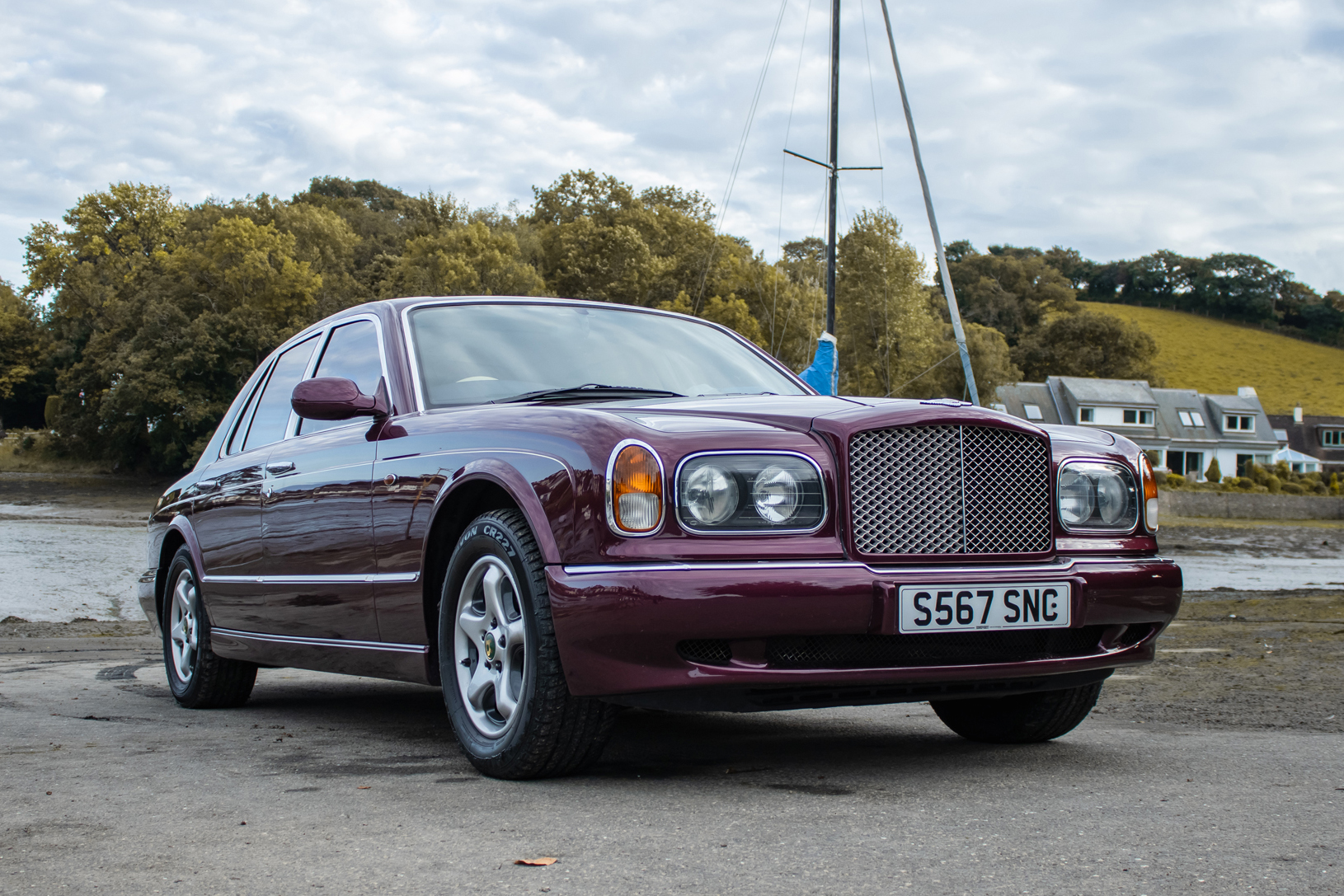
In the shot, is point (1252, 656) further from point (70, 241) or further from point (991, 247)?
point (991, 247)

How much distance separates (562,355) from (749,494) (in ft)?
5.09

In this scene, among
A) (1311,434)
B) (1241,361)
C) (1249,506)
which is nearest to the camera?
(1249,506)

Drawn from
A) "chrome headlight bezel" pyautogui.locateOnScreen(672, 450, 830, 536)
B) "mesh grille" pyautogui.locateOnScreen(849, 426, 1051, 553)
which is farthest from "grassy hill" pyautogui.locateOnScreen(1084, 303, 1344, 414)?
"chrome headlight bezel" pyautogui.locateOnScreen(672, 450, 830, 536)

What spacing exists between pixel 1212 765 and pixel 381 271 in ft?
210

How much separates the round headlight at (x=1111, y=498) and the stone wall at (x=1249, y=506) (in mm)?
48890

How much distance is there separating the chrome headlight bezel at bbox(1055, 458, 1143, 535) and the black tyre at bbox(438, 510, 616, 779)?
5.10 ft

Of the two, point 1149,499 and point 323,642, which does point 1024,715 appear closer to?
point 1149,499

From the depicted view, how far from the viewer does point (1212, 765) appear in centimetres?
395

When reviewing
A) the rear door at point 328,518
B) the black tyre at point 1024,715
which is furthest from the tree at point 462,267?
the black tyre at point 1024,715

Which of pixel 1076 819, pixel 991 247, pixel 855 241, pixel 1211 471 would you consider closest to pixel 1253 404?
pixel 1211 471

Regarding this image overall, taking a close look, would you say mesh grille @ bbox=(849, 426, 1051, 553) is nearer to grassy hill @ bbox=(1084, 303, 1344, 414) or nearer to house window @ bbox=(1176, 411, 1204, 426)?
house window @ bbox=(1176, 411, 1204, 426)

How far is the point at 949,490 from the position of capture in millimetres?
3773

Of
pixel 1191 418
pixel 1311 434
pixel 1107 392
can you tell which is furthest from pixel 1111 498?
pixel 1311 434

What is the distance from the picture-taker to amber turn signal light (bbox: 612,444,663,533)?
11.3 ft
